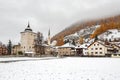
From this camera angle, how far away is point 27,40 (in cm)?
13225

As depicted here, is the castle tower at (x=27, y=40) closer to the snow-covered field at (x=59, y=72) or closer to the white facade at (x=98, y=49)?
the white facade at (x=98, y=49)

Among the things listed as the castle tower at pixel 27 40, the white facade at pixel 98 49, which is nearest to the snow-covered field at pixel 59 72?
the white facade at pixel 98 49

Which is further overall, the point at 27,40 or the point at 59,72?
the point at 27,40

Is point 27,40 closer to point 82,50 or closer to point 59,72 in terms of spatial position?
point 82,50

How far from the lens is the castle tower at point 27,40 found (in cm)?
12962

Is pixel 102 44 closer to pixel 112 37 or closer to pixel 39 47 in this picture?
pixel 39 47

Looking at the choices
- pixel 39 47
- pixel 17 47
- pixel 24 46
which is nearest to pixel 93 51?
pixel 39 47

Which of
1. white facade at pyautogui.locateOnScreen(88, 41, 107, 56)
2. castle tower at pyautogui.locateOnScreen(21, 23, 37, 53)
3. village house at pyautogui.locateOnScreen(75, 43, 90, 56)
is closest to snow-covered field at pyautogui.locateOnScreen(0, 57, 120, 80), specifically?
white facade at pyautogui.locateOnScreen(88, 41, 107, 56)

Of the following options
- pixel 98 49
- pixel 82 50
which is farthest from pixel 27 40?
pixel 98 49

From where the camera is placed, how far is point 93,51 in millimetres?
106750

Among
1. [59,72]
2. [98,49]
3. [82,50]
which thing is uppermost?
[98,49]

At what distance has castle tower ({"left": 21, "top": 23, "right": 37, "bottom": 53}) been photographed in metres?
130

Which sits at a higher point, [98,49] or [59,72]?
[98,49]

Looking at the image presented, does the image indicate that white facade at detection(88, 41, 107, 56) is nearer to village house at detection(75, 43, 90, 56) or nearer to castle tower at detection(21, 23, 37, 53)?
village house at detection(75, 43, 90, 56)
